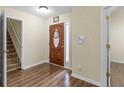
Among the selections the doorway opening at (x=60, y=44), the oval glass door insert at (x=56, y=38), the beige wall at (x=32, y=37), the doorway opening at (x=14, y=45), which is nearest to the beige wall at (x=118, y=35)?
the doorway opening at (x=60, y=44)

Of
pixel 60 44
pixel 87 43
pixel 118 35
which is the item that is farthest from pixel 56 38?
pixel 118 35

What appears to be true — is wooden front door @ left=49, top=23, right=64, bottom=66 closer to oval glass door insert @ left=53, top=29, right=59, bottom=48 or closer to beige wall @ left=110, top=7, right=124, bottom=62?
oval glass door insert @ left=53, top=29, right=59, bottom=48

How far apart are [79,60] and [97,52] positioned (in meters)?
0.73

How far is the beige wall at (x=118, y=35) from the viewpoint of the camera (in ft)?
18.8

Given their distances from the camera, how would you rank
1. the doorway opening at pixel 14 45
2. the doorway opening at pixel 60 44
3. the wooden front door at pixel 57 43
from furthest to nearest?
the wooden front door at pixel 57 43 → the doorway opening at pixel 60 44 → the doorway opening at pixel 14 45

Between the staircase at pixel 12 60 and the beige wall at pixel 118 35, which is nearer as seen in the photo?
the staircase at pixel 12 60

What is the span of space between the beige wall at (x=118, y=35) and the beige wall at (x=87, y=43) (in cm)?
305

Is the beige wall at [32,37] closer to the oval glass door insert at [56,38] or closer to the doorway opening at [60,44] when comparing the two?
the doorway opening at [60,44]

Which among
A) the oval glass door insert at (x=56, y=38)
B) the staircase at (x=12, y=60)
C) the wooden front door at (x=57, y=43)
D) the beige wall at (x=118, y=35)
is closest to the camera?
the staircase at (x=12, y=60)

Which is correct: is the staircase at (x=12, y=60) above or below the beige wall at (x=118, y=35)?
below

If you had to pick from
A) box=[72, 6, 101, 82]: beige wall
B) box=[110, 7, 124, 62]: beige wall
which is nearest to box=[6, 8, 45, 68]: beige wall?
box=[72, 6, 101, 82]: beige wall

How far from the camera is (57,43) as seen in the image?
17.8ft
